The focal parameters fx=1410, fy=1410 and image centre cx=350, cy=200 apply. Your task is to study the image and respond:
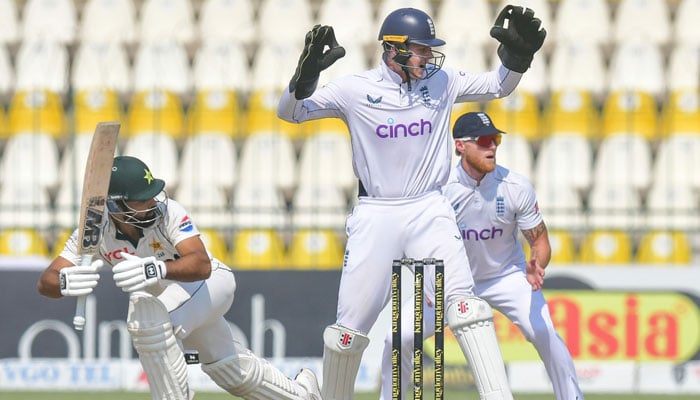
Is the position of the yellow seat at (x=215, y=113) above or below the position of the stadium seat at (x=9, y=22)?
below

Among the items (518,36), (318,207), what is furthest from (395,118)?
(318,207)

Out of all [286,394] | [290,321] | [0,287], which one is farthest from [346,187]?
[286,394]

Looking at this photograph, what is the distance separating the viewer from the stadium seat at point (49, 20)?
13.2 metres

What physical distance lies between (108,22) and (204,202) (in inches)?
108

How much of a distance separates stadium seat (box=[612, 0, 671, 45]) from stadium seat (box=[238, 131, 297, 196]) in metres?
3.41

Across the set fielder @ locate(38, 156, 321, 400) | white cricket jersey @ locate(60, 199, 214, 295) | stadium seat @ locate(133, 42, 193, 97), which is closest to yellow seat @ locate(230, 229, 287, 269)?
stadium seat @ locate(133, 42, 193, 97)

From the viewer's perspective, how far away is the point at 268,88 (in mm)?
12484

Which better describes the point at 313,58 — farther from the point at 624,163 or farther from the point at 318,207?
the point at 624,163

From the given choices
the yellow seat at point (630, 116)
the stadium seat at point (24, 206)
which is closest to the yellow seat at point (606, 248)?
the yellow seat at point (630, 116)

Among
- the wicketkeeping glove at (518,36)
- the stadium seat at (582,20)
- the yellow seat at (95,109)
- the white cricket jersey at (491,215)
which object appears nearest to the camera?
the wicketkeeping glove at (518,36)

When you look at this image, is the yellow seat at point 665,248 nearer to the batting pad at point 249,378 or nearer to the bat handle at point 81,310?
the batting pad at point 249,378

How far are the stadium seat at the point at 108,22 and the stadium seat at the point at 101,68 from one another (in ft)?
0.63

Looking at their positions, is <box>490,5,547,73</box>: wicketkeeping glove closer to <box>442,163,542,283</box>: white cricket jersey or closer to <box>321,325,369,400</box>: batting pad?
<box>442,163,542,283</box>: white cricket jersey

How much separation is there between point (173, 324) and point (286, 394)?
2.47 ft
